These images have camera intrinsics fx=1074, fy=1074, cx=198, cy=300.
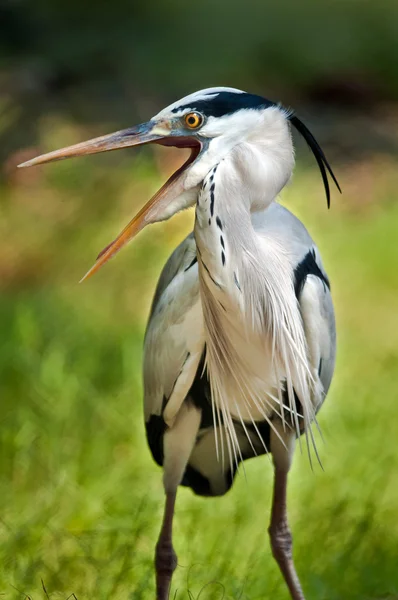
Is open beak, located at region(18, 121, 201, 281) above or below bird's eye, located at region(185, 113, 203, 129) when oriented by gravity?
below

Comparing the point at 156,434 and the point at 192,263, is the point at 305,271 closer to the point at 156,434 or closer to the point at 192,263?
the point at 192,263

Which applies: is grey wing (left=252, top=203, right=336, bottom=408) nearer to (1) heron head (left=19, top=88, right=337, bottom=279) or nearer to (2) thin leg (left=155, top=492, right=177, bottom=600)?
(1) heron head (left=19, top=88, right=337, bottom=279)

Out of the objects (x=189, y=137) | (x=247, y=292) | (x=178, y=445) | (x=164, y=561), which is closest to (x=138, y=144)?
(x=189, y=137)

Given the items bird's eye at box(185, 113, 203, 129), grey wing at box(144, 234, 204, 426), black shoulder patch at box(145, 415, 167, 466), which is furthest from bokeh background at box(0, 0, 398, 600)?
bird's eye at box(185, 113, 203, 129)

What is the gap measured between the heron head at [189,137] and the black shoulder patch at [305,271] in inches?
11.6

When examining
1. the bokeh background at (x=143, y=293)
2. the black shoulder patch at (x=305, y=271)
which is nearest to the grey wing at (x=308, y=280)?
the black shoulder patch at (x=305, y=271)

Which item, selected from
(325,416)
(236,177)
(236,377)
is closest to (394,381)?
(325,416)

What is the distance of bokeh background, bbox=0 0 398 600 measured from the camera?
2.59 metres

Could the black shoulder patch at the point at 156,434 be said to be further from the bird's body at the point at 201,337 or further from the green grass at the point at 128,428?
the green grass at the point at 128,428

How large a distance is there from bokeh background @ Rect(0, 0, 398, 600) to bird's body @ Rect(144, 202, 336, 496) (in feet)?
1.19

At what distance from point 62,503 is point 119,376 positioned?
0.85 metres

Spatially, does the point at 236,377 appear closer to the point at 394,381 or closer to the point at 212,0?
the point at 394,381

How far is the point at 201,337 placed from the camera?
2.01 metres

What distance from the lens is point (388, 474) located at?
3.12 metres
